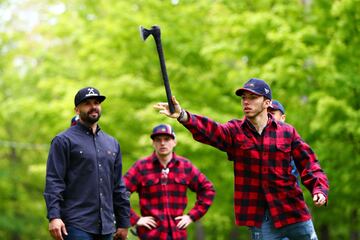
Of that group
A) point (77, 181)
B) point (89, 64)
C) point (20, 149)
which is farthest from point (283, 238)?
point (20, 149)

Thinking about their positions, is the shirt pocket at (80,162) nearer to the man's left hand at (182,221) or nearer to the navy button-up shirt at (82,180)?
the navy button-up shirt at (82,180)

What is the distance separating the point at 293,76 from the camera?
12461 mm

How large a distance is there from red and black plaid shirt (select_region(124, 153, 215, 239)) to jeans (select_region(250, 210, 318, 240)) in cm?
228

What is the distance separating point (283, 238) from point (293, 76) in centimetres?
663

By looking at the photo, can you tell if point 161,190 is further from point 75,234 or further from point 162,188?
point 75,234

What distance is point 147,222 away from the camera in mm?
8367

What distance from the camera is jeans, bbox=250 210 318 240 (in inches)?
243

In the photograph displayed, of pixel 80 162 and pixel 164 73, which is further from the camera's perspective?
pixel 80 162

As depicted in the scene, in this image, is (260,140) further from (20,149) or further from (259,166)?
(20,149)

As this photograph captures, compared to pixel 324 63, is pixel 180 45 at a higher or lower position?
higher

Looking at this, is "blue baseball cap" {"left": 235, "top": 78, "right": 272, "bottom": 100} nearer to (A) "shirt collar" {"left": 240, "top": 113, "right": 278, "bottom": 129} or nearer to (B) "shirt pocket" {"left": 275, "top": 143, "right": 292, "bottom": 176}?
(A) "shirt collar" {"left": 240, "top": 113, "right": 278, "bottom": 129}

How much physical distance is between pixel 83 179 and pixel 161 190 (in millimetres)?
2247

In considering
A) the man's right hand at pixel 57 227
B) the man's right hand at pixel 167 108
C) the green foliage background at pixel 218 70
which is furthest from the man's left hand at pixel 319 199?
the green foliage background at pixel 218 70

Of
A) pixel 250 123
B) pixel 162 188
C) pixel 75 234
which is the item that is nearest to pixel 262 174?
pixel 250 123
